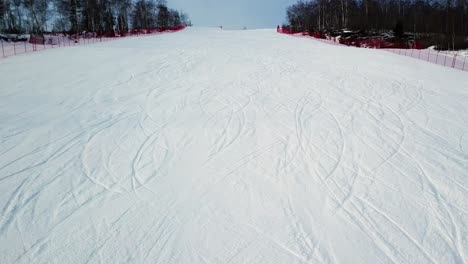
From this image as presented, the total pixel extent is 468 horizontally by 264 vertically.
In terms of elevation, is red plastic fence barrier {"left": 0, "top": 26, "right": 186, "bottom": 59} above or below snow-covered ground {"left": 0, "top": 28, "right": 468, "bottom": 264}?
above

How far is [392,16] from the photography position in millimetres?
61219

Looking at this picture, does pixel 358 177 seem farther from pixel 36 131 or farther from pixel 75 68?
pixel 75 68

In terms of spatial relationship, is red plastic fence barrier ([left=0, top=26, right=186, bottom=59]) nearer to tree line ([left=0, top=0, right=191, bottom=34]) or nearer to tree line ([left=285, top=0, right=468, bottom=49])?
tree line ([left=0, top=0, right=191, bottom=34])

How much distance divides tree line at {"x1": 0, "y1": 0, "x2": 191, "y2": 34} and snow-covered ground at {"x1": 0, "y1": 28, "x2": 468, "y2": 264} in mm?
43011

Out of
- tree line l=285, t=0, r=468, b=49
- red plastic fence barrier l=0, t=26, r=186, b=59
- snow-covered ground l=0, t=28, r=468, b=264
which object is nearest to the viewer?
snow-covered ground l=0, t=28, r=468, b=264

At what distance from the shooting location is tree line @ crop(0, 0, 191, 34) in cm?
5253

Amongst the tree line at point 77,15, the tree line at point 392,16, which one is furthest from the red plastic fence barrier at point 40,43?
the tree line at point 392,16

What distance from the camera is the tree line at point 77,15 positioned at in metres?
52.5

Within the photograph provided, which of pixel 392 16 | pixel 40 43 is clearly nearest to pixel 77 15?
pixel 40 43

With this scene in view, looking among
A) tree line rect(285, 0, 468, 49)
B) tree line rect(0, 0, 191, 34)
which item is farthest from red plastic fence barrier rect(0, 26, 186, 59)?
tree line rect(285, 0, 468, 49)

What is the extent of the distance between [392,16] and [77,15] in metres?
52.3

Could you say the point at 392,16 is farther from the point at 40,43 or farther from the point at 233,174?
the point at 233,174

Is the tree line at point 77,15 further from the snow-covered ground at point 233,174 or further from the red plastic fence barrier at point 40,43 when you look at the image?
the snow-covered ground at point 233,174

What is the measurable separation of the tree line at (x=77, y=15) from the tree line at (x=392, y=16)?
32513mm
